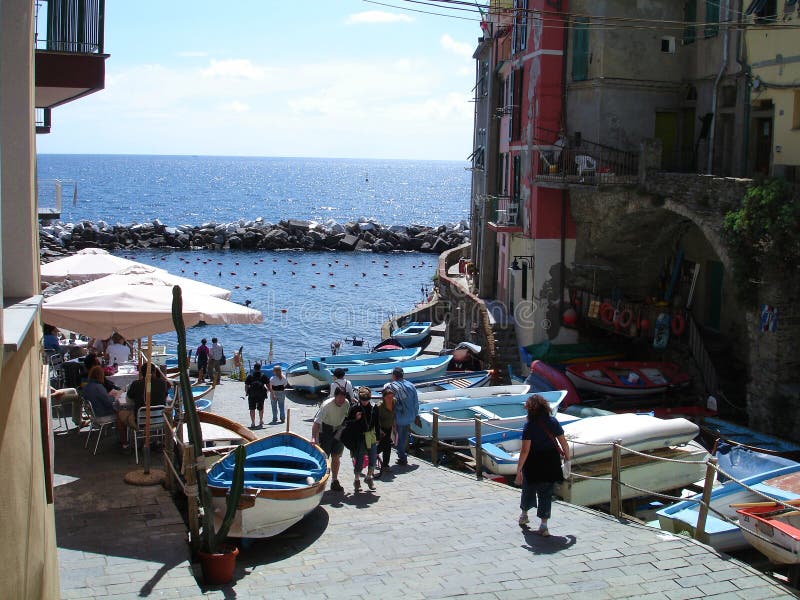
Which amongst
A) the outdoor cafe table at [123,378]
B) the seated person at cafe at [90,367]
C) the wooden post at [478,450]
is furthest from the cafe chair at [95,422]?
the wooden post at [478,450]

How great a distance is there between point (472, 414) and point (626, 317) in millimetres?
8393

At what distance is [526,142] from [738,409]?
11699mm

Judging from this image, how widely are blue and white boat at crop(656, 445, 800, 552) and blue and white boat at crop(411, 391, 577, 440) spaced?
3307 millimetres

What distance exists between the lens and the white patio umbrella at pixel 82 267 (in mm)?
18203

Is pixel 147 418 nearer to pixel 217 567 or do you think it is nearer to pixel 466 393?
pixel 217 567

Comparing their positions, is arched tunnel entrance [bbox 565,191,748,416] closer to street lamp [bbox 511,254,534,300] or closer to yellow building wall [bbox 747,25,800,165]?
street lamp [bbox 511,254,534,300]

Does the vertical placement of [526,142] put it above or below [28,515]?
above

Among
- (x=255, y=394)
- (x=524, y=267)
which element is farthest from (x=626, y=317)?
(x=255, y=394)

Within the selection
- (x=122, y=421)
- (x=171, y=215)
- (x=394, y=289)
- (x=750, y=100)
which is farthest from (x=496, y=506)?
(x=171, y=215)

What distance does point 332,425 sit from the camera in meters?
12.4

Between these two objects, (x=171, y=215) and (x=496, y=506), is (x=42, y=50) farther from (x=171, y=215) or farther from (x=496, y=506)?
(x=171, y=215)

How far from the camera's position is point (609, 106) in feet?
88.9

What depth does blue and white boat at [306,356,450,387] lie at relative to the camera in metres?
25.4

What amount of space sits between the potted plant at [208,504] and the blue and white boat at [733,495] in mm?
5474
